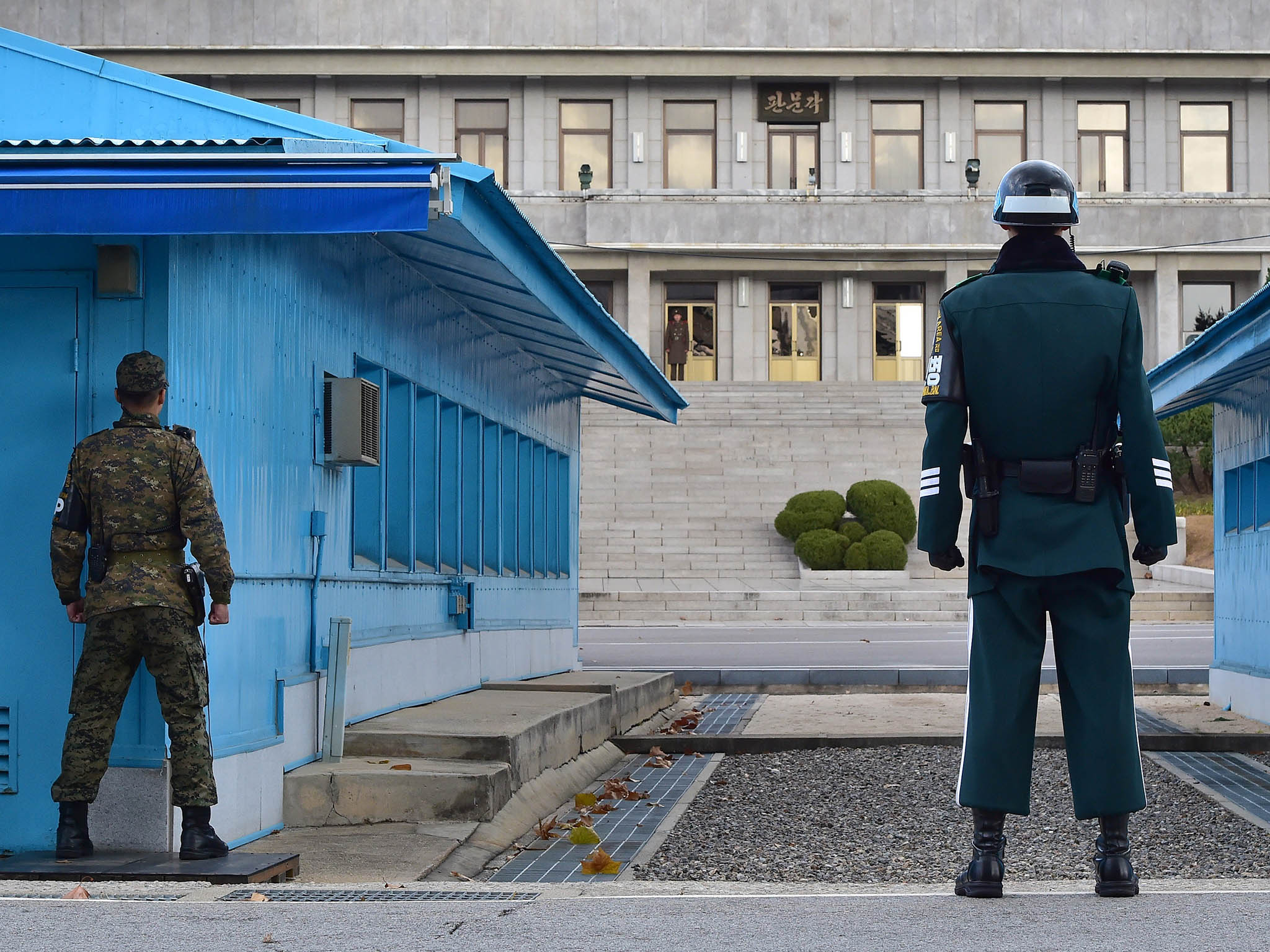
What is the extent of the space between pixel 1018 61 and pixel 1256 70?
711cm

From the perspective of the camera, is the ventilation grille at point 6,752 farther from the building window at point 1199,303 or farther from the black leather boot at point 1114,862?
the building window at point 1199,303

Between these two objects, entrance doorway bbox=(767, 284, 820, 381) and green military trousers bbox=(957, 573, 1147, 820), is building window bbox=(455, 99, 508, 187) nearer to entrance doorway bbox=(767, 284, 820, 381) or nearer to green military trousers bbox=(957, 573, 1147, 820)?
entrance doorway bbox=(767, 284, 820, 381)

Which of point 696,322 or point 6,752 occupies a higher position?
point 696,322

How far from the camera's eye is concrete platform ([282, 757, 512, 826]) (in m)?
7.56

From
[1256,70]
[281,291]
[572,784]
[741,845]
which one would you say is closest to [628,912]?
[741,845]

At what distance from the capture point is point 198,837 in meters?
6.12

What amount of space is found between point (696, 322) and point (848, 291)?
4633 millimetres

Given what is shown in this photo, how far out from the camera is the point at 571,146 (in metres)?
51.0

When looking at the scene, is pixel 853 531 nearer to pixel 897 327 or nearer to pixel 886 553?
pixel 886 553

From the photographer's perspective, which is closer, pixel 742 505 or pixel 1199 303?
pixel 742 505

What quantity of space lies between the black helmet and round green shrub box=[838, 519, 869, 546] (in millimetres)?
26328

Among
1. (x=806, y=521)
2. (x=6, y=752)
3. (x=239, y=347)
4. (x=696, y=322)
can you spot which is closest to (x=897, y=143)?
(x=696, y=322)

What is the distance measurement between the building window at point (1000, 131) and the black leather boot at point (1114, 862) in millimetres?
48354

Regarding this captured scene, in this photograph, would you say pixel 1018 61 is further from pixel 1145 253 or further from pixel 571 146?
pixel 571 146
